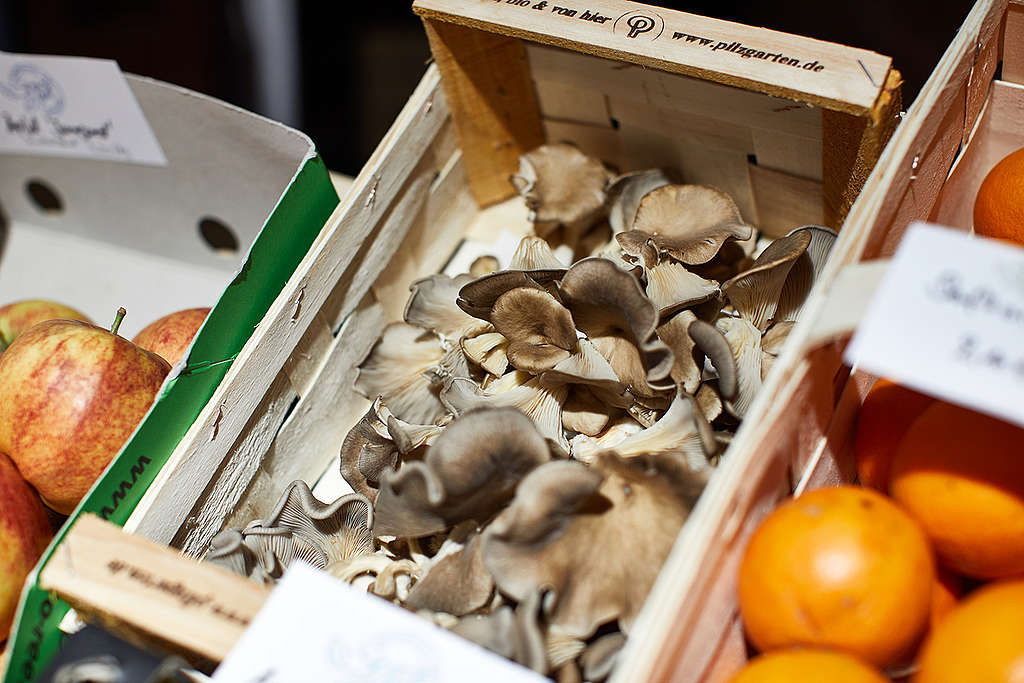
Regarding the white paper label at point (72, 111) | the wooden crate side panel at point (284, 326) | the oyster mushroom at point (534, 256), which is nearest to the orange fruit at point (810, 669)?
the oyster mushroom at point (534, 256)

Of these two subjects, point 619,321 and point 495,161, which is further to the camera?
point 495,161

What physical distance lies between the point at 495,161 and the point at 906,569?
811mm

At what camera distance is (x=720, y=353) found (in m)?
0.74

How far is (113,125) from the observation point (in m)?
1.22

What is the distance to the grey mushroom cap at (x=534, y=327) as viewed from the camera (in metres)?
0.79

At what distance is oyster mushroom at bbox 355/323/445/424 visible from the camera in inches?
37.6

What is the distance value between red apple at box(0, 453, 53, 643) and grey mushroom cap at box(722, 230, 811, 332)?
76 centimetres

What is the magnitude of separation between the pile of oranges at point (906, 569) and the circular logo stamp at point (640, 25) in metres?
0.47

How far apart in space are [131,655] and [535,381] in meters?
0.43

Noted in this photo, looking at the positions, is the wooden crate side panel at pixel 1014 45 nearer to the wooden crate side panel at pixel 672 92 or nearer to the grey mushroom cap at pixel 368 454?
the wooden crate side panel at pixel 672 92

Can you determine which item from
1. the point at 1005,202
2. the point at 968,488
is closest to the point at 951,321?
the point at 968,488

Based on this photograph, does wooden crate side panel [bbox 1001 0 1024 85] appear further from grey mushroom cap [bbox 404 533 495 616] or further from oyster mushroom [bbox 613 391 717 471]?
grey mushroom cap [bbox 404 533 495 616]

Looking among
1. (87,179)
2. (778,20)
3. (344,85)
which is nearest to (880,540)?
(87,179)

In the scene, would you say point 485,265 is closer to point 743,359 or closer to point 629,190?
point 629,190
